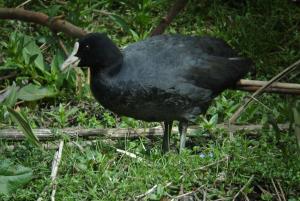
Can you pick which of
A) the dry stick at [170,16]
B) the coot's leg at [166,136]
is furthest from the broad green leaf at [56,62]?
the coot's leg at [166,136]

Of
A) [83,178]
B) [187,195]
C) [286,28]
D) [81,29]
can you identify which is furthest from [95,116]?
[286,28]

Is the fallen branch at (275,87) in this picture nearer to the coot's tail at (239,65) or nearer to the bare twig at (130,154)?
the coot's tail at (239,65)

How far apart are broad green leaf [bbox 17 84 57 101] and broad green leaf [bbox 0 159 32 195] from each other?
196 centimetres

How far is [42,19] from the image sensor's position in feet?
A: 21.7

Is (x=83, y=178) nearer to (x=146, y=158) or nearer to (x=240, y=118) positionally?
(x=146, y=158)

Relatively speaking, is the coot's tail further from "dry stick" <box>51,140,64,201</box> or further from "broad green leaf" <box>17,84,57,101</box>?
"broad green leaf" <box>17,84,57,101</box>

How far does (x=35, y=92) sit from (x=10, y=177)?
6.93ft

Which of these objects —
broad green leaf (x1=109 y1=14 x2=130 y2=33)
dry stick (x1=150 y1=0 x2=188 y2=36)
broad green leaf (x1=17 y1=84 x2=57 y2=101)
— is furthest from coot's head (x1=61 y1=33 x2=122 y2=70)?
broad green leaf (x1=109 y1=14 x2=130 y2=33)

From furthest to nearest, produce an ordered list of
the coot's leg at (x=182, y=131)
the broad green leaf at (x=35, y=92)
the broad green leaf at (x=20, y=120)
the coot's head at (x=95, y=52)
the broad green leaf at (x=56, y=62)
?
the broad green leaf at (x=56, y=62) < the broad green leaf at (x=35, y=92) < the coot's leg at (x=182, y=131) < the coot's head at (x=95, y=52) < the broad green leaf at (x=20, y=120)

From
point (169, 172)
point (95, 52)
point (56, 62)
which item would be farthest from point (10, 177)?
point (56, 62)

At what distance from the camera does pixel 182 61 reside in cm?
526

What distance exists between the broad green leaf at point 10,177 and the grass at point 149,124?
412 mm

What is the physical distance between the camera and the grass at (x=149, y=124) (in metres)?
4.82

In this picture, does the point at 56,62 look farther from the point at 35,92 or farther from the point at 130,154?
the point at 130,154
